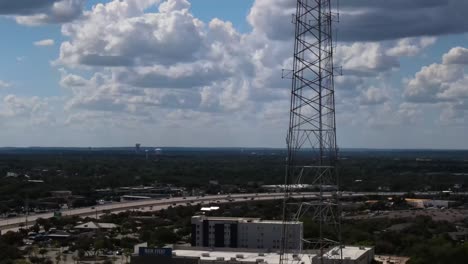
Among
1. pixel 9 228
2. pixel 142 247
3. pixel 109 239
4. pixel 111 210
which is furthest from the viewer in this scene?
pixel 111 210

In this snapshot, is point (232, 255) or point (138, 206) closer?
point (232, 255)

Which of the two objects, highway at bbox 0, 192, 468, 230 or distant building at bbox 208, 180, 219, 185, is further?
distant building at bbox 208, 180, 219, 185

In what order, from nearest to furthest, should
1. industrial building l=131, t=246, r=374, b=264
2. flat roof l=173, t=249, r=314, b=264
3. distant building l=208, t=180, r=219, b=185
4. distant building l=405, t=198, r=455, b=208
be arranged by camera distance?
1. industrial building l=131, t=246, r=374, b=264
2. flat roof l=173, t=249, r=314, b=264
3. distant building l=405, t=198, r=455, b=208
4. distant building l=208, t=180, r=219, b=185

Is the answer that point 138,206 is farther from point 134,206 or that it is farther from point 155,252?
point 155,252

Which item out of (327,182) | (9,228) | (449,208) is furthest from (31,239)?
(449,208)

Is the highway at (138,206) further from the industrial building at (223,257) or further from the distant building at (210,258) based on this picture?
the distant building at (210,258)

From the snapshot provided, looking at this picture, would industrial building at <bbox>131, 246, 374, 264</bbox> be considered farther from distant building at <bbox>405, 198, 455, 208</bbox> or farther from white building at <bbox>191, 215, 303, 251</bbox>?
distant building at <bbox>405, 198, 455, 208</bbox>

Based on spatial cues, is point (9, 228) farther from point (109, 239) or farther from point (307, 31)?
point (307, 31)

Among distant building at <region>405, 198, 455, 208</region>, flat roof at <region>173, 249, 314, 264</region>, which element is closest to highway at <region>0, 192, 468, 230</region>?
distant building at <region>405, 198, 455, 208</region>

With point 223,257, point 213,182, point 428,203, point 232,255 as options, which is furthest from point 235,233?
point 213,182
